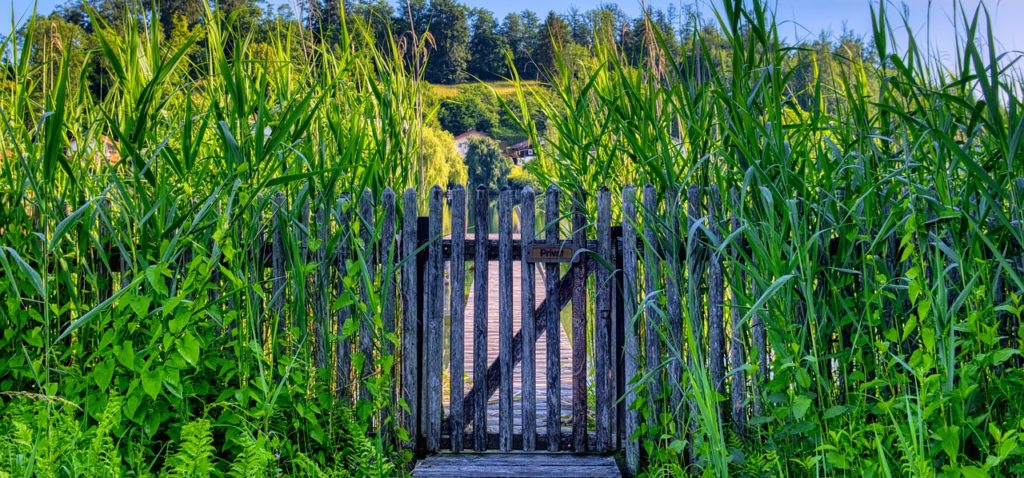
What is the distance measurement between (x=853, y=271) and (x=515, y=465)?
1.74m

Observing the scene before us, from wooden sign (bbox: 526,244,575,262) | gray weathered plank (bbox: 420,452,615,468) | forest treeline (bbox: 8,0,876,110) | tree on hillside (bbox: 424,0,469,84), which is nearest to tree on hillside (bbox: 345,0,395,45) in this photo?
forest treeline (bbox: 8,0,876,110)

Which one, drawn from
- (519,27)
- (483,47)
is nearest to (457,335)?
(483,47)

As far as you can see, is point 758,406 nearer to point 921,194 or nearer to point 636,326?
point 636,326

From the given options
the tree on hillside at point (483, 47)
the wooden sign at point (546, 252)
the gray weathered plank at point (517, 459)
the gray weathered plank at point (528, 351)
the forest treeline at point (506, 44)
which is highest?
the tree on hillside at point (483, 47)

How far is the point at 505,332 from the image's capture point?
354 centimetres

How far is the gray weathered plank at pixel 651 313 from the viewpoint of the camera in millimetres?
2965

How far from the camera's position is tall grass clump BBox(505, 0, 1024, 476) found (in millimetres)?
2312

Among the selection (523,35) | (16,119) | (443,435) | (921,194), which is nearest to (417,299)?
(443,435)

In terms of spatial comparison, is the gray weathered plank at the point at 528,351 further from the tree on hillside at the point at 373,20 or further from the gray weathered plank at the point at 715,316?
the tree on hillside at the point at 373,20

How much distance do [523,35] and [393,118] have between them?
102m

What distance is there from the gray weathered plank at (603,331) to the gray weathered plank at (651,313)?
22 cm

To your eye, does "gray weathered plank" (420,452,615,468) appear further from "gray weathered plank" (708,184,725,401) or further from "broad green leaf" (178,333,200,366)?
"broad green leaf" (178,333,200,366)

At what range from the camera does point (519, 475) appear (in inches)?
125

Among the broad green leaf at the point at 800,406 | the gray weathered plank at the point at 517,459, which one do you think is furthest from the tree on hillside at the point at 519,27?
the broad green leaf at the point at 800,406
